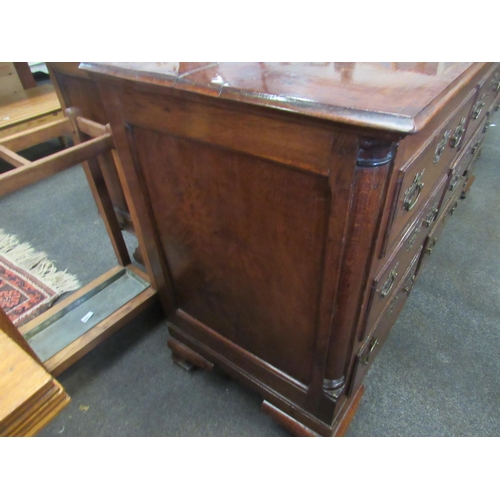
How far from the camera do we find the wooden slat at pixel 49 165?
76cm

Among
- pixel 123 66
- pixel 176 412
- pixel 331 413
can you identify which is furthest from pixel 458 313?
pixel 123 66

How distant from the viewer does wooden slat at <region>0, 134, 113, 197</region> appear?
29.8 inches

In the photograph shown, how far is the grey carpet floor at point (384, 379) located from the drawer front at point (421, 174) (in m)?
0.59

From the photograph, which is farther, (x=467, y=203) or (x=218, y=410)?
(x=467, y=203)

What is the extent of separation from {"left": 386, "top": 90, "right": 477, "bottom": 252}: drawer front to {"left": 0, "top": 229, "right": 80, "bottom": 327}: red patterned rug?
1.21 meters

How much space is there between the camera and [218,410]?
1.02 meters

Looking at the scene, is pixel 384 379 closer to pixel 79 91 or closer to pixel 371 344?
pixel 371 344

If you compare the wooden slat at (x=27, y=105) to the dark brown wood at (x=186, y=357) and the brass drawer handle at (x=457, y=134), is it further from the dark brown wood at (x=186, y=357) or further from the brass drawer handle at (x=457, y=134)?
the brass drawer handle at (x=457, y=134)

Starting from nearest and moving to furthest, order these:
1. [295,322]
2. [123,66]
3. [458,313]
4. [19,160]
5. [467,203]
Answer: [123,66]
[295,322]
[19,160]
[458,313]
[467,203]

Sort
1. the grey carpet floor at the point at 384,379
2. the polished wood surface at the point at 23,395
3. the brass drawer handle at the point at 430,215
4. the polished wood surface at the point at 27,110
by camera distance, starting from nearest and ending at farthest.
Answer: the polished wood surface at the point at 23,395
the brass drawer handle at the point at 430,215
the grey carpet floor at the point at 384,379
the polished wood surface at the point at 27,110

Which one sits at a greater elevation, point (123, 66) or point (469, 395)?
point (123, 66)

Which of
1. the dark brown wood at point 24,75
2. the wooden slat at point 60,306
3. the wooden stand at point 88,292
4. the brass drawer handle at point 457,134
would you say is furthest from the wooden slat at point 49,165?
the dark brown wood at point 24,75

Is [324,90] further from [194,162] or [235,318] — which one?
[235,318]

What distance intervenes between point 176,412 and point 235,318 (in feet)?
1.31
